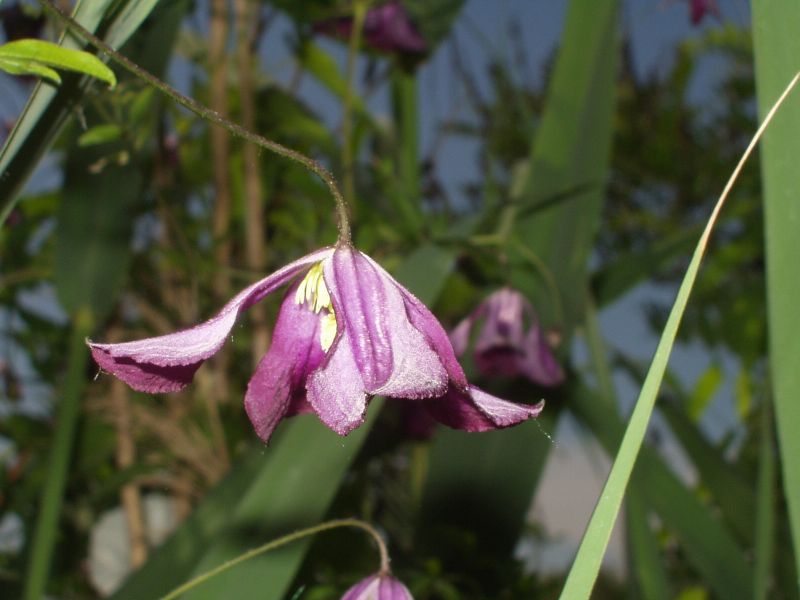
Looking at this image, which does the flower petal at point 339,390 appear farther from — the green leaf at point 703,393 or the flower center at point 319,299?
the green leaf at point 703,393

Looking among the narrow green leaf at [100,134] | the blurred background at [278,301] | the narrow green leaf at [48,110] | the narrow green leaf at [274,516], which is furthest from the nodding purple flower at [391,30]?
the narrow green leaf at [48,110]

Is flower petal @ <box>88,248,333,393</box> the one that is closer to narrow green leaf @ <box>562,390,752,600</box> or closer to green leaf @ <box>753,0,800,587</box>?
green leaf @ <box>753,0,800,587</box>

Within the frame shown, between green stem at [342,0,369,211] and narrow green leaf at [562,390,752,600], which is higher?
→ green stem at [342,0,369,211]

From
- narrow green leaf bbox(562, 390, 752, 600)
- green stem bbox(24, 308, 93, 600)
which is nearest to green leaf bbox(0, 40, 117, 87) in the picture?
green stem bbox(24, 308, 93, 600)

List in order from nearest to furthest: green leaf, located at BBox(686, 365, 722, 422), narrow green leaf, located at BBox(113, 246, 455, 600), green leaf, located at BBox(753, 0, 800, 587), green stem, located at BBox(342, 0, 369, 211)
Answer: green leaf, located at BBox(753, 0, 800, 587)
narrow green leaf, located at BBox(113, 246, 455, 600)
green stem, located at BBox(342, 0, 369, 211)
green leaf, located at BBox(686, 365, 722, 422)

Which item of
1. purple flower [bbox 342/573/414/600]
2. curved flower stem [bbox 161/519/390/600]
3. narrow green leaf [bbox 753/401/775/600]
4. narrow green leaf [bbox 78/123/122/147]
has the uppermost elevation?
narrow green leaf [bbox 78/123/122/147]

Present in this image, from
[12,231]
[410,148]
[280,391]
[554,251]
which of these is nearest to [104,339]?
[12,231]

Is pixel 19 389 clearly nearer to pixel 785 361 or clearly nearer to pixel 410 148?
pixel 410 148

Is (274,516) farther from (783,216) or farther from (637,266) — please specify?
(637,266)

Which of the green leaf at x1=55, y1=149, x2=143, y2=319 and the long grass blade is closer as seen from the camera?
the long grass blade
